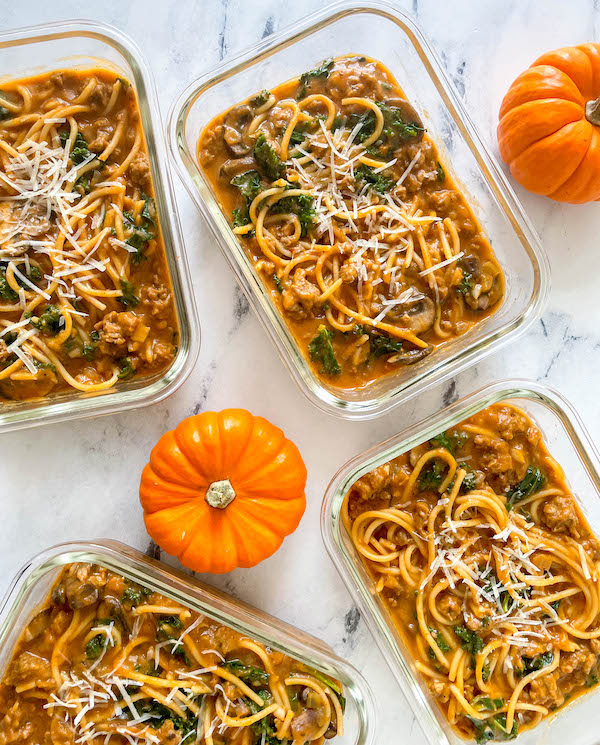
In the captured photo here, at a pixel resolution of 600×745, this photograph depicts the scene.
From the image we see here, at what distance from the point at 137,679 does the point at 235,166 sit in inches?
74.9

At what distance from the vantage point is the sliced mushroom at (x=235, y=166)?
2.66m

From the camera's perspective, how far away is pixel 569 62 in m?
2.69

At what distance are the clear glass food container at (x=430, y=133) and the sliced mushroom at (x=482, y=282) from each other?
6cm

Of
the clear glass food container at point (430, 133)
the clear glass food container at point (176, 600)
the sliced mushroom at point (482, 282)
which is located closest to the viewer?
the clear glass food container at point (176, 600)

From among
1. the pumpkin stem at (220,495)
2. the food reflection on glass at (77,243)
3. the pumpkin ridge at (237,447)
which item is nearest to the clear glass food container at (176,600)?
the pumpkin stem at (220,495)

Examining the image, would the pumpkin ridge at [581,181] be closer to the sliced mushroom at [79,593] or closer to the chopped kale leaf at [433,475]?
the chopped kale leaf at [433,475]

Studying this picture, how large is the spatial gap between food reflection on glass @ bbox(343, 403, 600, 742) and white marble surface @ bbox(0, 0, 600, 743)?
25 centimetres

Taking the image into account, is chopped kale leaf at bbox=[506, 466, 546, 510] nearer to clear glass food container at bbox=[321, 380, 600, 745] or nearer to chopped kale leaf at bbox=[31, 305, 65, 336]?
clear glass food container at bbox=[321, 380, 600, 745]

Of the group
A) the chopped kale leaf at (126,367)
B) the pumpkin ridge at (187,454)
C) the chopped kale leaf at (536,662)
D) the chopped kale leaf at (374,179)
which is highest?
the chopped kale leaf at (374,179)

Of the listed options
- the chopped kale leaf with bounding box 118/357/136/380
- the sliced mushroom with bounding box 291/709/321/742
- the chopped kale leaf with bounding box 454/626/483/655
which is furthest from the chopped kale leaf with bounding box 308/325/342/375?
the sliced mushroom with bounding box 291/709/321/742

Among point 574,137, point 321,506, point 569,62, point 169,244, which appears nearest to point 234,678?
point 321,506

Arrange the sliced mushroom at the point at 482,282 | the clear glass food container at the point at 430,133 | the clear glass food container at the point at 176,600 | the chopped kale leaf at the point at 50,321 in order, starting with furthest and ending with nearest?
the sliced mushroom at the point at 482,282 < the clear glass food container at the point at 430,133 < the chopped kale leaf at the point at 50,321 < the clear glass food container at the point at 176,600

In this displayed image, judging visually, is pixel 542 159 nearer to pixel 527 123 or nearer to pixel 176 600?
pixel 527 123

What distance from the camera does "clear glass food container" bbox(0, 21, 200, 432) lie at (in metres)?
2.53
